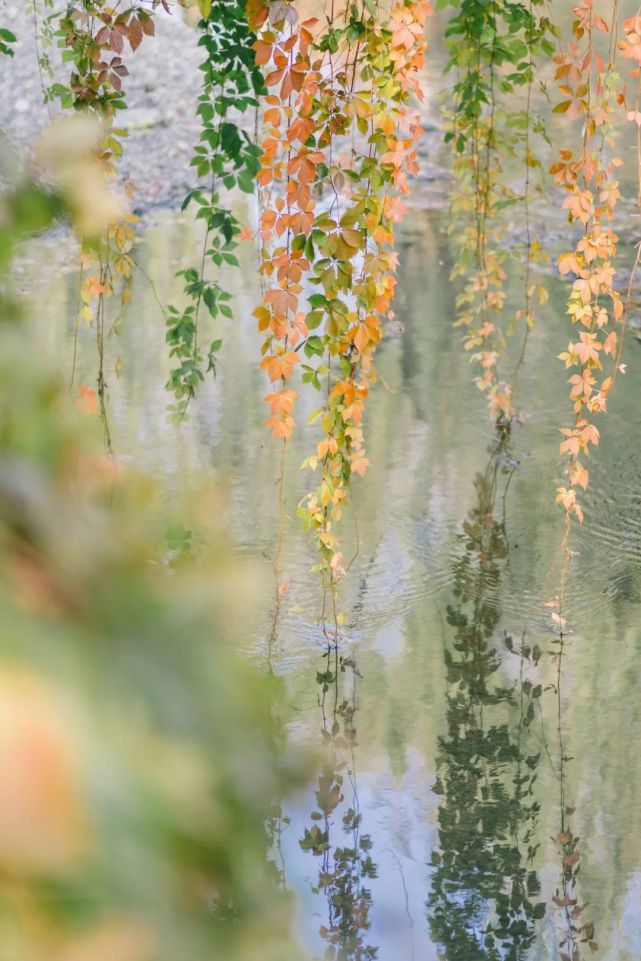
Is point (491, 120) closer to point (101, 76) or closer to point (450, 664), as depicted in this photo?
point (101, 76)

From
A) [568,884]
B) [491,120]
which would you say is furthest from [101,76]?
[568,884]

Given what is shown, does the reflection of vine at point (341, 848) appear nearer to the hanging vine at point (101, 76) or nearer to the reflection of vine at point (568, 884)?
the reflection of vine at point (568, 884)

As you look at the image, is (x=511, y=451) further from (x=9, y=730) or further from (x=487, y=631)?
(x=9, y=730)

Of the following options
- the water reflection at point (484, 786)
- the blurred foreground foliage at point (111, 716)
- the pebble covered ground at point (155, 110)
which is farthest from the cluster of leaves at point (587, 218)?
the pebble covered ground at point (155, 110)

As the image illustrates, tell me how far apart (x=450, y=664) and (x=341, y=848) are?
0.55 metres

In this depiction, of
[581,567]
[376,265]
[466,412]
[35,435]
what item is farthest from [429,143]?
[35,435]

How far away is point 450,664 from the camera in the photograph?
2180 millimetres

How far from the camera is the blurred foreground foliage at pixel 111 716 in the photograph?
0.73ft

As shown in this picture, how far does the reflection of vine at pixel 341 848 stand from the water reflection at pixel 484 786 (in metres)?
0.10

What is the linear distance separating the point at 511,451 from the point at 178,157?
12.0ft

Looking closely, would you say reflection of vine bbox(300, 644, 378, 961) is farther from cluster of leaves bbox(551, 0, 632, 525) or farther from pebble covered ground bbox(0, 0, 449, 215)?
pebble covered ground bbox(0, 0, 449, 215)

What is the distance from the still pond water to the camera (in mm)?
1610

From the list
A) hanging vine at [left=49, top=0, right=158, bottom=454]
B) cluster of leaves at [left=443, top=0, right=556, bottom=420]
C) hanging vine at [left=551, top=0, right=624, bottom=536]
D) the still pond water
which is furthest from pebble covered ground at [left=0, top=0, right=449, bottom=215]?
hanging vine at [left=551, top=0, right=624, bottom=536]

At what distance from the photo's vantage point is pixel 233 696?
281mm
